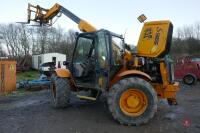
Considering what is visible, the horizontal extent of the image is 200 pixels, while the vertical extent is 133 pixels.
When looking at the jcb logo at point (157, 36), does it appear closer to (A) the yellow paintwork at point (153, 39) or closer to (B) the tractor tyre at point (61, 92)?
(A) the yellow paintwork at point (153, 39)

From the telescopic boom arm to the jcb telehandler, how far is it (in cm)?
88

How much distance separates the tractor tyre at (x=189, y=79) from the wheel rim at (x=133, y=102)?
10948mm

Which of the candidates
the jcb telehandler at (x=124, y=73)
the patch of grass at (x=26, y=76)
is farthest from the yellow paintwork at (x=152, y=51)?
the patch of grass at (x=26, y=76)

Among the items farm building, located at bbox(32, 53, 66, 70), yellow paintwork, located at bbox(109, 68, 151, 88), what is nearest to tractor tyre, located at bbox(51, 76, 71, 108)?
yellow paintwork, located at bbox(109, 68, 151, 88)

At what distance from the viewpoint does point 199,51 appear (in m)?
45.4

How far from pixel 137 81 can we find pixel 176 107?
2484mm

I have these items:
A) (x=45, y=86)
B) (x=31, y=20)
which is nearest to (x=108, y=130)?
(x=31, y=20)

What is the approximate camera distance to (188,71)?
55.9ft

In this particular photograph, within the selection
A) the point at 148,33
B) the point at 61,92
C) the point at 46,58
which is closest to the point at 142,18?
the point at 148,33

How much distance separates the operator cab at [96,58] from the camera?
24.3 feet

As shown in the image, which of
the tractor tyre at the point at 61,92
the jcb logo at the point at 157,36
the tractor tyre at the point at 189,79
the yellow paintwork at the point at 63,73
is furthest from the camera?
the tractor tyre at the point at 189,79

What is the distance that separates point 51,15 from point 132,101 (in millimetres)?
5001

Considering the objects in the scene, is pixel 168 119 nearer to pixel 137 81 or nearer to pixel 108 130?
pixel 137 81

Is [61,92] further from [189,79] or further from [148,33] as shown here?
[189,79]
